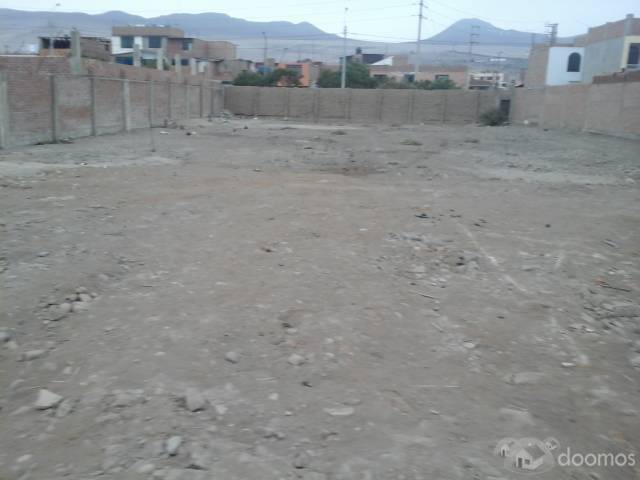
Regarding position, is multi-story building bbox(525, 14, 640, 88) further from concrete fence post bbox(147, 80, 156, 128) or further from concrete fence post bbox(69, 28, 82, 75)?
concrete fence post bbox(69, 28, 82, 75)

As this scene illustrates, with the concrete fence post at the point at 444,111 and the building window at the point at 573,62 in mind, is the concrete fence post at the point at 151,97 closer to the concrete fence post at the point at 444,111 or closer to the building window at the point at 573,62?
the concrete fence post at the point at 444,111

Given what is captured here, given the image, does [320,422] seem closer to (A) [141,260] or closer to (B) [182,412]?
(B) [182,412]

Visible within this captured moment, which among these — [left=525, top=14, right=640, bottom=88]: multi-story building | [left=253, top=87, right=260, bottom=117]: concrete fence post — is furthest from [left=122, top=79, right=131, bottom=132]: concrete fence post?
[left=525, top=14, right=640, bottom=88]: multi-story building

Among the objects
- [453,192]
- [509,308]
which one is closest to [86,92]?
[453,192]

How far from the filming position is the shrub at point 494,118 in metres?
40.8

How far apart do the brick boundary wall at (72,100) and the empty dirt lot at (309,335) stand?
8978 mm

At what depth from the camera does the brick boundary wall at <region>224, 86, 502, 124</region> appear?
142 feet

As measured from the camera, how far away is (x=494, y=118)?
1608 inches

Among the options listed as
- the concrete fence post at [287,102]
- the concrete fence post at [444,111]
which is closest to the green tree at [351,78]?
the concrete fence post at [287,102]

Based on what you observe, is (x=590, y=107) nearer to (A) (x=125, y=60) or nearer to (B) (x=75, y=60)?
(B) (x=75, y=60)

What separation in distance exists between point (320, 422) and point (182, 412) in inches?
30.0

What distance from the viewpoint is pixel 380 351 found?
4098 millimetres

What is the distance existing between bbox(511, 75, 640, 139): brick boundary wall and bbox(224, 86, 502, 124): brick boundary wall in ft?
15.4

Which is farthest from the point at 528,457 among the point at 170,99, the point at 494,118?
the point at 494,118
